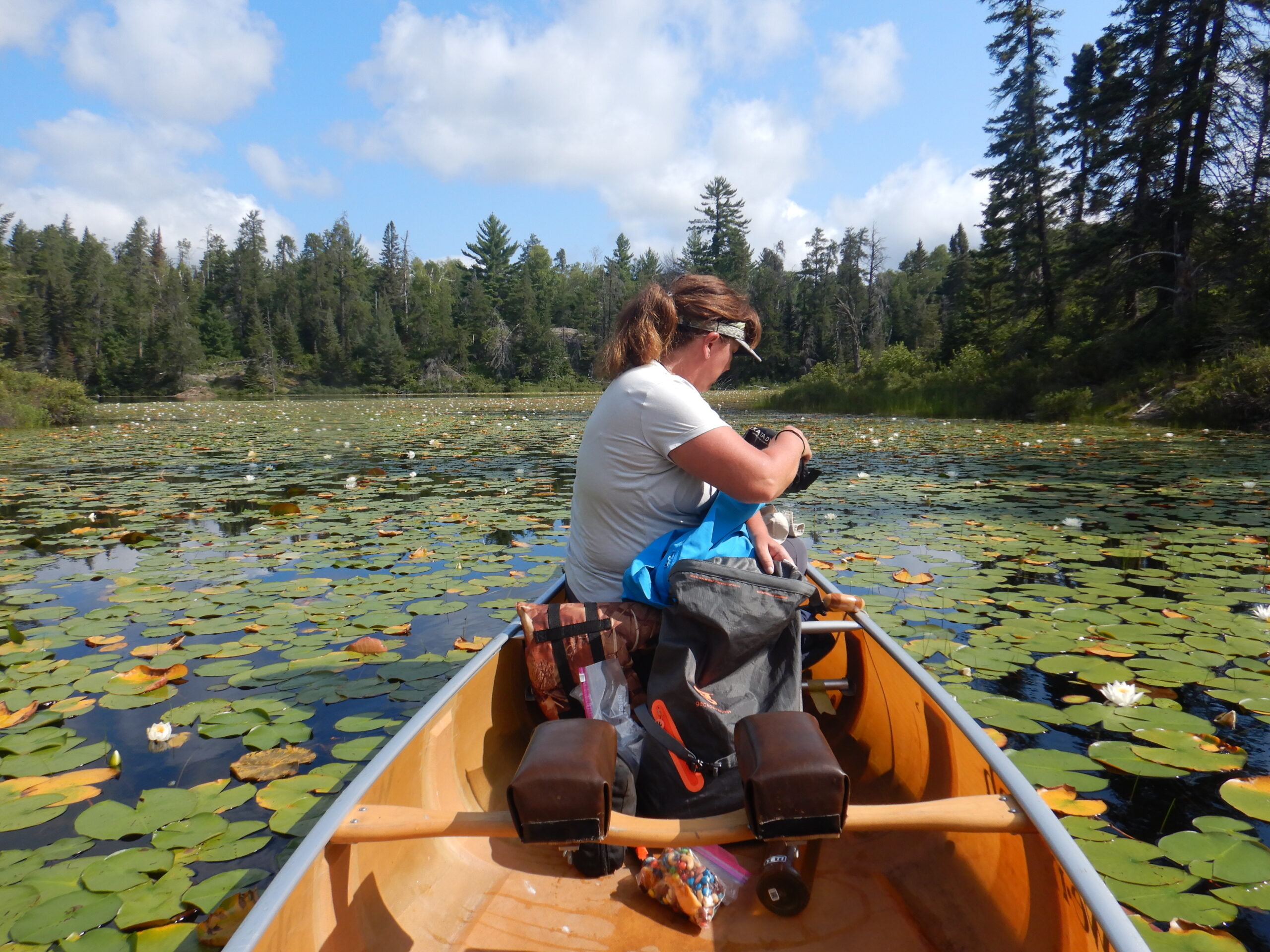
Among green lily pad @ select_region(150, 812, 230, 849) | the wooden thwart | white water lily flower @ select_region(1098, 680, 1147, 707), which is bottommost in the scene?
green lily pad @ select_region(150, 812, 230, 849)

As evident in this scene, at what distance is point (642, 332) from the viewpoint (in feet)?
6.84

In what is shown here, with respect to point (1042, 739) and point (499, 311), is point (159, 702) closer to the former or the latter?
point (1042, 739)

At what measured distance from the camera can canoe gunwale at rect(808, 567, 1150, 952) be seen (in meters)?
0.99

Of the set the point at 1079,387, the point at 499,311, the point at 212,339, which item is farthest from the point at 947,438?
the point at 212,339

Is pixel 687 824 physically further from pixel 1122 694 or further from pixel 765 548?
pixel 1122 694

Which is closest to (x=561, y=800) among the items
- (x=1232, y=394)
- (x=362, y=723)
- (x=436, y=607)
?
(x=362, y=723)

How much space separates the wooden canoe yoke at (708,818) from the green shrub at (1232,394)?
43.0 ft

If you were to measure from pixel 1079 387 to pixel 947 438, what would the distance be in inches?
222

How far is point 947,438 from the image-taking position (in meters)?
12.1

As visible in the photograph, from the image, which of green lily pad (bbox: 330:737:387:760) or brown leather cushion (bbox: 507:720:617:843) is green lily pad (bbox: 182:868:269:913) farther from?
brown leather cushion (bbox: 507:720:617:843)

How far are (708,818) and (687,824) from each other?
0.16 feet

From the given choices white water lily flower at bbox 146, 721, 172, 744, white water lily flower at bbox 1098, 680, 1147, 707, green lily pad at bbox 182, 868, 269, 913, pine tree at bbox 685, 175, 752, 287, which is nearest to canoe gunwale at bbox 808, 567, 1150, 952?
white water lily flower at bbox 1098, 680, 1147, 707

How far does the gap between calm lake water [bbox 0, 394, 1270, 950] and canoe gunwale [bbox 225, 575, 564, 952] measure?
54cm

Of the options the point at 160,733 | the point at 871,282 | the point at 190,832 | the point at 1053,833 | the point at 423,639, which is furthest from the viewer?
the point at 871,282
